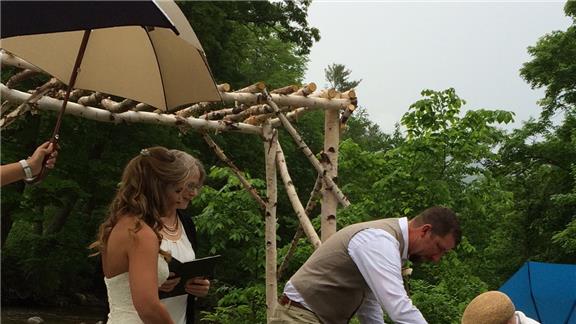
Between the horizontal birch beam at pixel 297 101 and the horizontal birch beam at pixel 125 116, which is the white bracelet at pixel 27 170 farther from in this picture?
the horizontal birch beam at pixel 297 101

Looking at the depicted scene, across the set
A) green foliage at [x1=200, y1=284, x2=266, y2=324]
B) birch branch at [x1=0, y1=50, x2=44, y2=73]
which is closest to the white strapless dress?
birch branch at [x1=0, y1=50, x2=44, y2=73]

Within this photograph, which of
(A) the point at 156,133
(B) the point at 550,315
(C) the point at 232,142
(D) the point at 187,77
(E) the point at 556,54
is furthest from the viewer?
(C) the point at 232,142

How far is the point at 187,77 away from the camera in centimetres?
414

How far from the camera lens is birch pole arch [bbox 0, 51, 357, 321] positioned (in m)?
5.76

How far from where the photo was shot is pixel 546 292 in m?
8.66

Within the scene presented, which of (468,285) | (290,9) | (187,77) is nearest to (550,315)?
(468,285)

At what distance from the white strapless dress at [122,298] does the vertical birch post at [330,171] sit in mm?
3228

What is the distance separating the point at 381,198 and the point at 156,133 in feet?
35.0

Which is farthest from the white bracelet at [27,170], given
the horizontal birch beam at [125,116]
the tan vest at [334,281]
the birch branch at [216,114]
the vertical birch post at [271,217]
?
the vertical birch post at [271,217]

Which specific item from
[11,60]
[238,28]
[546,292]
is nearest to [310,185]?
[238,28]

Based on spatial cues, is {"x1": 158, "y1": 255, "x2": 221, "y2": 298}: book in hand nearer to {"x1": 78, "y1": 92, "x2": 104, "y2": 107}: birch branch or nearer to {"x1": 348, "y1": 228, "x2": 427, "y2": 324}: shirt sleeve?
{"x1": 348, "y1": 228, "x2": 427, "y2": 324}: shirt sleeve

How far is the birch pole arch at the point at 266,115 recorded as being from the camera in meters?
5.76

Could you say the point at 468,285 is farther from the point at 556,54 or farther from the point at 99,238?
the point at 556,54

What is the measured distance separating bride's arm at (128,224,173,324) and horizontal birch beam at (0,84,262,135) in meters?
3.26
